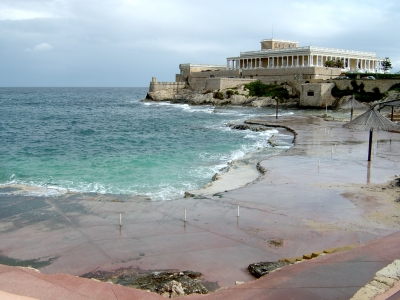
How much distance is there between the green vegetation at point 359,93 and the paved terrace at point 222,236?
1690 inches

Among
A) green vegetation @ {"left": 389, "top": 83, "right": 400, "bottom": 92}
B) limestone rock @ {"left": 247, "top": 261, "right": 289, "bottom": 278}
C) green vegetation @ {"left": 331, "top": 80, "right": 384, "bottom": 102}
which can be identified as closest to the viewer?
limestone rock @ {"left": 247, "top": 261, "right": 289, "bottom": 278}

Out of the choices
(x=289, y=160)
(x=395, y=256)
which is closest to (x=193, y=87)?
(x=289, y=160)

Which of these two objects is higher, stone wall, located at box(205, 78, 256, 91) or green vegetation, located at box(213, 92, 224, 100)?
stone wall, located at box(205, 78, 256, 91)

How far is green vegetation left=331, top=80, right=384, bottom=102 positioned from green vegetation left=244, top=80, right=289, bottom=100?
10.2m

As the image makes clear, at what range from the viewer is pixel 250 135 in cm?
3653

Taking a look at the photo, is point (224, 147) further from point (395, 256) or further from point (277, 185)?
point (395, 256)

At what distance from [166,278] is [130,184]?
1147 centimetres

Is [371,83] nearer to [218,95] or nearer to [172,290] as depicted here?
[218,95]

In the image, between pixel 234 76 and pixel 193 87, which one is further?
pixel 193 87

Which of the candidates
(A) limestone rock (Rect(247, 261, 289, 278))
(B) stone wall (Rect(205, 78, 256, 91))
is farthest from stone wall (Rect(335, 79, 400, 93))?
(A) limestone rock (Rect(247, 261, 289, 278))

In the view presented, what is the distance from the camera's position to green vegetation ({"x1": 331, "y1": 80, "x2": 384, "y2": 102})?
57.9 m

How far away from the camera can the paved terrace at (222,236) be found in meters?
8.48

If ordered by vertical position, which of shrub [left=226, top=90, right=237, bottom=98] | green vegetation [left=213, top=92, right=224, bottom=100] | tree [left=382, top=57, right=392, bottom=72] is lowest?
green vegetation [left=213, top=92, right=224, bottom=100]

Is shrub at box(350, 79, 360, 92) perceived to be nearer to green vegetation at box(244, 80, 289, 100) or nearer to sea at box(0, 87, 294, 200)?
green vegetation at box(244, 80, 289, 100)
